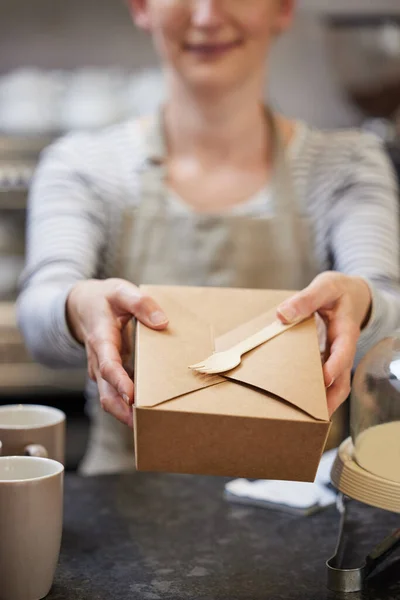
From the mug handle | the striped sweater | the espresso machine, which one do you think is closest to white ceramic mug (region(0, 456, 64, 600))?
the mug handle

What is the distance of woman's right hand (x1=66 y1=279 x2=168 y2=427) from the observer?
91cm

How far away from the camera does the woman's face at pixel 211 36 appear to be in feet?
5.09

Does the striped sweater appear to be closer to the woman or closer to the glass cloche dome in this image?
the woman

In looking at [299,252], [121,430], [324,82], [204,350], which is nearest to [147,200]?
[299,252]

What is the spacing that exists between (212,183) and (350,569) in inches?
36.3

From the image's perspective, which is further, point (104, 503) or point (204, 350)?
point (104, 503)

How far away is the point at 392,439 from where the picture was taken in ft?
3.04

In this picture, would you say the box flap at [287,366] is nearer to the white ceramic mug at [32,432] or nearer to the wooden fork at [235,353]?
the wooden fork at [235,353]

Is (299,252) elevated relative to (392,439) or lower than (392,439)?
elevated

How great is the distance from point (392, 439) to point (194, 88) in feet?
2.89

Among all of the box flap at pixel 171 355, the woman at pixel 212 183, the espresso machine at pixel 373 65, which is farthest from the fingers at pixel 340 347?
the espresso machine at pixel 373 65

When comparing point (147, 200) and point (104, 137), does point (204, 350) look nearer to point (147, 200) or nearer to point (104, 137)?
point (147, 200)

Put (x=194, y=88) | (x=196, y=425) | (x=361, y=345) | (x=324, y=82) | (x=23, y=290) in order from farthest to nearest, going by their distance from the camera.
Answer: (x=324, y=82) < (x=194, y=88) < (x=23, y=290) < (x=361, y=345) < (x=196, y=425)

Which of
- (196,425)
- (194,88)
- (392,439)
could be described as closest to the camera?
(196,425)
